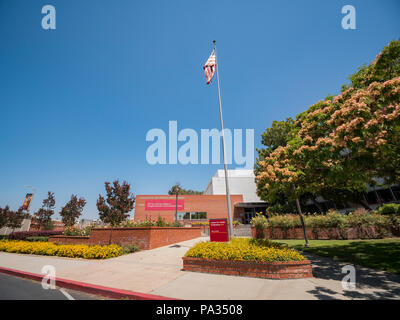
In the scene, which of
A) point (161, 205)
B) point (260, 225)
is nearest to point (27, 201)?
point (161, 205)

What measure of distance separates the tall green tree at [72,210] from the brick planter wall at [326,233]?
2790 centimetres

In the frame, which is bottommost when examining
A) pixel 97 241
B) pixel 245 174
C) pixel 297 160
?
pixel 97 241

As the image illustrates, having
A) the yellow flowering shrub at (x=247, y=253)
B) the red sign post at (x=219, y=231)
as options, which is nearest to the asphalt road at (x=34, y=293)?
the yellow flowering shrub at (x=247, y=253)

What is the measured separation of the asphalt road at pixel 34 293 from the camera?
5.11 metres

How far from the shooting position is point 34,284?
21.6 ft

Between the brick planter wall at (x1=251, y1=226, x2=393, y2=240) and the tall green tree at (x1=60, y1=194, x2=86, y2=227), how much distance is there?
27.9 metres

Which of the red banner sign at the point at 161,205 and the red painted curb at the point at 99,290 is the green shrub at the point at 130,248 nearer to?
the red painted curb at the point at 99,290

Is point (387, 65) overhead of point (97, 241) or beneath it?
overhead

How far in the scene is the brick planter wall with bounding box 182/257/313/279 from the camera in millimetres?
5625

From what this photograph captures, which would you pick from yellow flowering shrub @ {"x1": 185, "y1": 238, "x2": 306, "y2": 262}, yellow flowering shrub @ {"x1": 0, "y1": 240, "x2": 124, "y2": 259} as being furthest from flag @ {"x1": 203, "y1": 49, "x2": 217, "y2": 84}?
yellow flowering shrub @ {"x1": 0, "y1": 240, "x2": 124, "y2": 259}

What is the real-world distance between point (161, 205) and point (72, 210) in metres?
17.4
